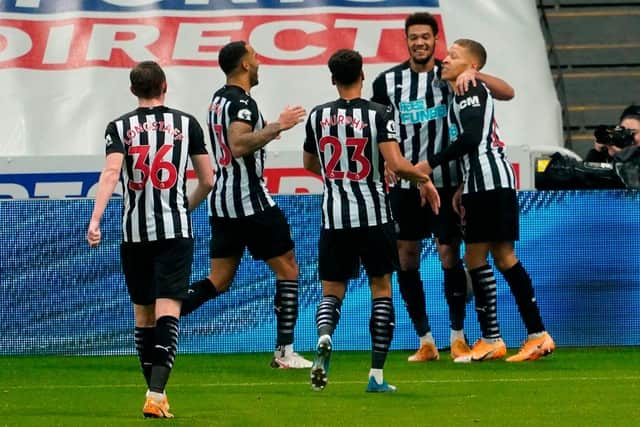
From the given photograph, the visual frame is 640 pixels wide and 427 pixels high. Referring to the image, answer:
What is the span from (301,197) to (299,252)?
0.33m

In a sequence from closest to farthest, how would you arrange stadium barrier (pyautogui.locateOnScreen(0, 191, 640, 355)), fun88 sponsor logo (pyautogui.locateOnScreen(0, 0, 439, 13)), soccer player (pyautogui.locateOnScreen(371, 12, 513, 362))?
1. soccer player (pyautogui.locateOnScreen(371, 12, 513, 362))
2. stadium barrier (pyautogui.locateOnScreen(0, 191, 640, 355))
3. fun88 sponsor logo (pyautogui.locateOnScreen(0, 0, 439, 13))

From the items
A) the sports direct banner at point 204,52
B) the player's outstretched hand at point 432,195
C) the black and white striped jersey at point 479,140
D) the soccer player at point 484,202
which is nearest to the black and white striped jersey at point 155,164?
the player's outstretched hand at point 432,195

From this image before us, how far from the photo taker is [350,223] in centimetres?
686

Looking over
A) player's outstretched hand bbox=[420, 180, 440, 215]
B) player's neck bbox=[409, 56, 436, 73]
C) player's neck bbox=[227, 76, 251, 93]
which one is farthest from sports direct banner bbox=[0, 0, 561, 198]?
player's outstretched hand bbox=[420, 180, 440, 215]

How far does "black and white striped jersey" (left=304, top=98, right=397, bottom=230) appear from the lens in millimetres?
6832

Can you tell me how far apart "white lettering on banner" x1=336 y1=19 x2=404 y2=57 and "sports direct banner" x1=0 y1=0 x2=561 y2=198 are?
0.04ft

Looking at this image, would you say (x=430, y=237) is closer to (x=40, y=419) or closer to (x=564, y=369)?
(x=564, y=369)

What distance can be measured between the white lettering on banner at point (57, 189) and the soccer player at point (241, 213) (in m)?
2.54

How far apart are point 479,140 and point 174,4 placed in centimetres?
559

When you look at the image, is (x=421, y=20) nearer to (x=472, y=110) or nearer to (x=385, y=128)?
(x=472, y=110)

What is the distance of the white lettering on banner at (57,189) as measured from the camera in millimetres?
10445

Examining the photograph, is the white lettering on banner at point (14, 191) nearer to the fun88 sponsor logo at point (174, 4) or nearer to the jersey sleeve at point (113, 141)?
the fun88 sponsor logo at point (174, 4)

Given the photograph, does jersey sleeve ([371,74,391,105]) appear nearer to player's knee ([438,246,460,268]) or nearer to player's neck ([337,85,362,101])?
player's knee ([438,246,460,268])

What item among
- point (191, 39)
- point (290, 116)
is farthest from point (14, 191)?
point (290, 116)
